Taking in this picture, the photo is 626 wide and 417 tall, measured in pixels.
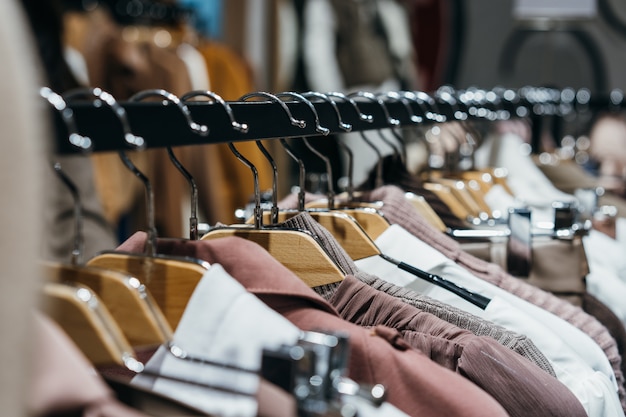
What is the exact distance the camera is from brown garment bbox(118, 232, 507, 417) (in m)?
0.74

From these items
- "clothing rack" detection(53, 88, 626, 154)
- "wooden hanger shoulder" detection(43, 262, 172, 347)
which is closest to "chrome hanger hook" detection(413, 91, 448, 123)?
"clothing rack" detection(53, 88, 626, 154)

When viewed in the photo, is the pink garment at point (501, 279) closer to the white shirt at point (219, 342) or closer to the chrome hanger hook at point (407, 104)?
the chrome hanger hook at point (407, 104)

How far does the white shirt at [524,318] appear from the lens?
0.95m

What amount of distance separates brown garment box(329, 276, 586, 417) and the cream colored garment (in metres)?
0.48

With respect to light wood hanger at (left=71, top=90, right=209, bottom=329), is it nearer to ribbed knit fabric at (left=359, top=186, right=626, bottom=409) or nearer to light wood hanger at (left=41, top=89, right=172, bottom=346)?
light wood hanger at (left=41, top=89, right=172, bottom=346)

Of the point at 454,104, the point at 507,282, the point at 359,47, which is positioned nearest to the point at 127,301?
the point at 507,282

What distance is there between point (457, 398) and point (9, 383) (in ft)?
1.39

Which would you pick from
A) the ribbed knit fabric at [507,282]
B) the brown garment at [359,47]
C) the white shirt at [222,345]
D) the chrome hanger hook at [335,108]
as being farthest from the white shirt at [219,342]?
the brown garment at [359,47]

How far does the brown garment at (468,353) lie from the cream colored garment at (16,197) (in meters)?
0.48

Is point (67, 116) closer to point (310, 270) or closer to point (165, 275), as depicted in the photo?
point (165, 275)

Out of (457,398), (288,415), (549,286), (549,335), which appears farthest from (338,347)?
(549,286)

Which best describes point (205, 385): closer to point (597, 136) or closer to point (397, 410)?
point (397, 410)

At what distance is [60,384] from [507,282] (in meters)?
0.73

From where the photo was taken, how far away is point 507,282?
1.12m
